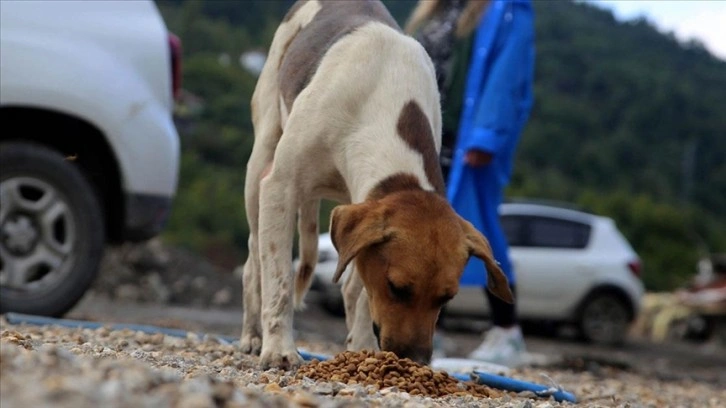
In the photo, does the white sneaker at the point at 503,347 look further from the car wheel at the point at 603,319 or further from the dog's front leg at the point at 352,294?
the car wheel at the point at 603,319

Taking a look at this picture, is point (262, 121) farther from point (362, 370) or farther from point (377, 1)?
point (362, 370)

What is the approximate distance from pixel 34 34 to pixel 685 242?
118 feet

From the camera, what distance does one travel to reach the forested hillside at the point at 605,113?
3997cm

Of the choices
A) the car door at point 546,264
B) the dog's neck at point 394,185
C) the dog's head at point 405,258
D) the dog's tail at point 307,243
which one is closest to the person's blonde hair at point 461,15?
the dog's tail at point 307,243

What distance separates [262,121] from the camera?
19.5 feet

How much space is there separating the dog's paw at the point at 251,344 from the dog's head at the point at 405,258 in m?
1.14

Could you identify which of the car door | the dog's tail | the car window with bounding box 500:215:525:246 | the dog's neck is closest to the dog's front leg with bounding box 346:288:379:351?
the dog's tail

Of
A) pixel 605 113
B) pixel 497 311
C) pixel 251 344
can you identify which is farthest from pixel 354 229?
pixel 605 113

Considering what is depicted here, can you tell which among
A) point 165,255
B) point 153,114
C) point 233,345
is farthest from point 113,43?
point 165,255

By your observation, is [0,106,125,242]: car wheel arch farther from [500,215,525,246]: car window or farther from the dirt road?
[500,215,525,246]: car window

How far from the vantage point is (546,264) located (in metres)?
16.2

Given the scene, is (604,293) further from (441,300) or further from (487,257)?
(441,300)

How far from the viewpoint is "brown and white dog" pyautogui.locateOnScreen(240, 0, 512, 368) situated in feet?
14.4

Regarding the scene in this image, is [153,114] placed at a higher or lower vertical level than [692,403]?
higher
